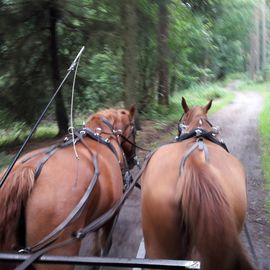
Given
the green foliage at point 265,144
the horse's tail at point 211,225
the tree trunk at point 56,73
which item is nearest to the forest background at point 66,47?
the tree trunk at point 56,73

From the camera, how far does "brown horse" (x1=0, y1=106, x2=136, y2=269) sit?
3.21m

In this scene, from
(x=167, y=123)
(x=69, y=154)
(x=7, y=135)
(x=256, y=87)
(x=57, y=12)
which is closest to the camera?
(x=69, y=154)

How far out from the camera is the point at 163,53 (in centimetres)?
1280

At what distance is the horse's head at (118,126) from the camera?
16.0 feet

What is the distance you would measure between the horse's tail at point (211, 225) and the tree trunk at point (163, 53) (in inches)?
359

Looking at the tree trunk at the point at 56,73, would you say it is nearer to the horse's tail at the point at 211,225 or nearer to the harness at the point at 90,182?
the harness at the point at 90,182

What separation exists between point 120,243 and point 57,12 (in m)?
7.39

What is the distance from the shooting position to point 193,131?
4031 millimetres

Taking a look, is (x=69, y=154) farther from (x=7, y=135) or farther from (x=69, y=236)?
(x=7, y=135)

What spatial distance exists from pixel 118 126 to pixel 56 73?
680 centimetres

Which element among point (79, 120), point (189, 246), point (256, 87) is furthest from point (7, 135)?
point (256, 87)

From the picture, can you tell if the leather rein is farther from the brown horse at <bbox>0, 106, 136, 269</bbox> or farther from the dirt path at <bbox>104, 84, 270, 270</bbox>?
the dirt path at <bbox>104, 84, 270, 270</bbox>

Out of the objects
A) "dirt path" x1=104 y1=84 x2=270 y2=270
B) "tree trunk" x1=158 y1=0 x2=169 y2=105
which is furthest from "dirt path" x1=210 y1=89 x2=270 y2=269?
"tree trunk" x1=158 y1=0 x2=169 y2=105

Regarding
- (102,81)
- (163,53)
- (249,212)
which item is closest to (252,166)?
(249,212)
